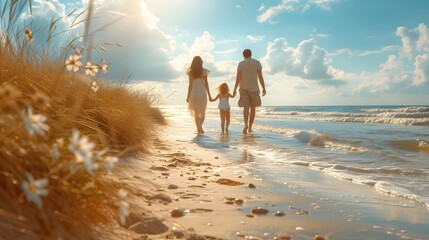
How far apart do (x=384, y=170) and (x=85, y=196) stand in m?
4.12

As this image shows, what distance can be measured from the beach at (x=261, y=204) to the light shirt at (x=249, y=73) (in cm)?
620

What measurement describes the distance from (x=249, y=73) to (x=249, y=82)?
235 mm

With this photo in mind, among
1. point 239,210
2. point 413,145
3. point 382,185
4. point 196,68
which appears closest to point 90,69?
point 239,210

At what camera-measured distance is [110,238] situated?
1.61 meters

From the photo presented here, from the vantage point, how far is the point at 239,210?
101 inches

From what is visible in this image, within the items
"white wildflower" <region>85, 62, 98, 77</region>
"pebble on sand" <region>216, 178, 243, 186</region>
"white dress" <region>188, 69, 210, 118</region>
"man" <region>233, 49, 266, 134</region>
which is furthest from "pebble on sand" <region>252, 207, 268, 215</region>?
"man" <region>233, 49, 266, 134</region>

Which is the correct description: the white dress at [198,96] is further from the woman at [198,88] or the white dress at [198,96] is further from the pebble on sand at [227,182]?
the pebble on sand at [227,182]

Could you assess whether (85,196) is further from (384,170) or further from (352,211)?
(384,170)

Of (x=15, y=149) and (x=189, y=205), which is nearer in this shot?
(x=15, y=149)

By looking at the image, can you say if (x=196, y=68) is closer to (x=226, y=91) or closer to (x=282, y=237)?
(x=226, y=91)

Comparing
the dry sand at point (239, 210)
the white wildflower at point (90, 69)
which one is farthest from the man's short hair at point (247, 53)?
the white wildflower at point (90, 69)

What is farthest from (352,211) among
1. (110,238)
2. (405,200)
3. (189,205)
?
(110,238)

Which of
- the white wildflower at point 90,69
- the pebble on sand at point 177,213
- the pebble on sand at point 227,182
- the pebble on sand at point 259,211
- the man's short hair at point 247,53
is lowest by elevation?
the pebble on sand at point 227,182

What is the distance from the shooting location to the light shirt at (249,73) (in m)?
10.4
